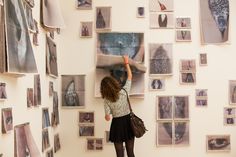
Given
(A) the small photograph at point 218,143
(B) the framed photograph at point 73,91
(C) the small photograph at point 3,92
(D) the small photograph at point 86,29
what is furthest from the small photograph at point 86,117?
(C) the small photograph at point 3,92

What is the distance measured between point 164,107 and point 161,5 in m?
1.13

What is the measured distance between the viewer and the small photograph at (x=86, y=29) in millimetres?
4113

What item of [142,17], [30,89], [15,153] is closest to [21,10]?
[30,89]

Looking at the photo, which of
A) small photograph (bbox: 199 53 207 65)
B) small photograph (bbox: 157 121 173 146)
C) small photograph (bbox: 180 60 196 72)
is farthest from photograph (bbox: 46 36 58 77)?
small photograph (bbox: 199 53 207 65)

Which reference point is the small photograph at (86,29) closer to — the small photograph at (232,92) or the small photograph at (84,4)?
the small photograph at (84,4)

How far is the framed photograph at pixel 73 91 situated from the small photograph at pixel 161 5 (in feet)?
3.58

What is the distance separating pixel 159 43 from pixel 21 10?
2.15 metres

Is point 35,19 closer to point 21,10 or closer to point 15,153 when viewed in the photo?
point 21,10

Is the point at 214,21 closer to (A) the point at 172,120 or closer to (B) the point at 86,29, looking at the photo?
(A) the point at 172,120

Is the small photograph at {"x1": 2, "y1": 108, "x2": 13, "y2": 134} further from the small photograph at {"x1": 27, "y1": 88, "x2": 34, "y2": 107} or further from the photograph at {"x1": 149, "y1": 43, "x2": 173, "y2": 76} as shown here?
the photograph at {"x1": 149, "y1": 43, "x2": 173, "y2": 76}

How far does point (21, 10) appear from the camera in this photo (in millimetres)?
2246

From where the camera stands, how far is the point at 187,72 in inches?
162

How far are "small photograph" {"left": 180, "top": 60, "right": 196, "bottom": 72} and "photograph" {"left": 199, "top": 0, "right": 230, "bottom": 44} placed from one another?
0.89 feet

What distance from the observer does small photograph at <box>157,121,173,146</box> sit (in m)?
4.08
